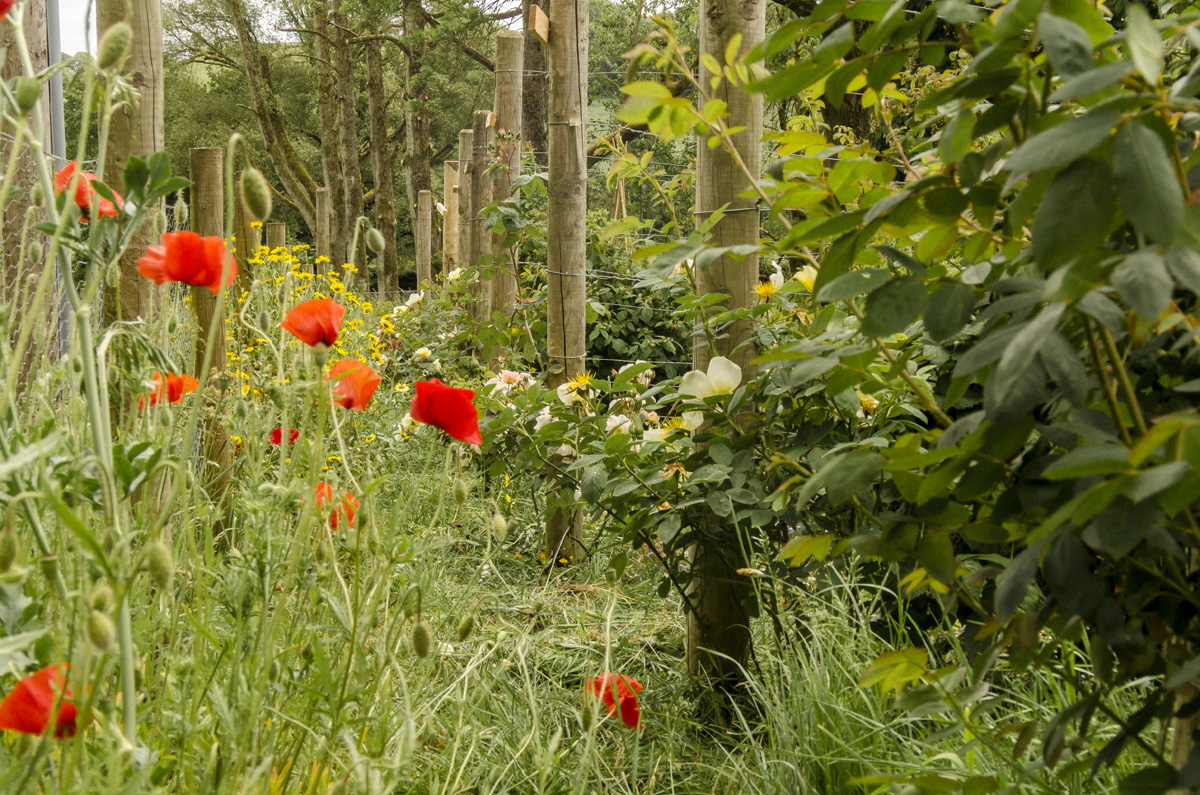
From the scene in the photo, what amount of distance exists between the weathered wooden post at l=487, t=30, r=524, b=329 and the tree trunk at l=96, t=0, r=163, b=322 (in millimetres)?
2049

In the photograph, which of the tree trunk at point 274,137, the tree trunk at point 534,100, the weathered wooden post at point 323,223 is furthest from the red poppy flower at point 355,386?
the tree trunk at point 274,137

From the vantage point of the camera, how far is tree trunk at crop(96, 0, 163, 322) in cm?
240

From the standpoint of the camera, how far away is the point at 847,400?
144 centimetres

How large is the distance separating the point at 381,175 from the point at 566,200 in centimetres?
1611

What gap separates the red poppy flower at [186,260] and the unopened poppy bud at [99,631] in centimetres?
46

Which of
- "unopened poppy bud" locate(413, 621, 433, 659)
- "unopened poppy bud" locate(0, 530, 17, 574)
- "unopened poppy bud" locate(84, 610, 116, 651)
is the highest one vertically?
"unopened poppy bud" locate(0, 530, 17, 574)

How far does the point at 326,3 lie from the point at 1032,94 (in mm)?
21512

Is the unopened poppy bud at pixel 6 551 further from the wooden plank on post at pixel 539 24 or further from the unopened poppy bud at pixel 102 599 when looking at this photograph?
the wooden plank on post at pixel 539 24

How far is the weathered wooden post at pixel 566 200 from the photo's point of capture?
3.15 m

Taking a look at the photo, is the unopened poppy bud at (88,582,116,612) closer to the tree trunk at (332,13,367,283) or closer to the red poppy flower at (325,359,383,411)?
the red poppy flower at (325,359,383,411)

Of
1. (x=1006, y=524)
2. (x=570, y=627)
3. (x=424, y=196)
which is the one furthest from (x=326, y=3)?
(x=1006, y=524)

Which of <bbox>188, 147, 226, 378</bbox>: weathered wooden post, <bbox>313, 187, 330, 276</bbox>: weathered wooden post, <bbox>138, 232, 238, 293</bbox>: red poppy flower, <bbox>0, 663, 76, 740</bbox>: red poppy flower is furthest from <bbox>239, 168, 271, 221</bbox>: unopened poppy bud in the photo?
<bbox>313, 187, 330, 276</bbox>: weathered wooden post

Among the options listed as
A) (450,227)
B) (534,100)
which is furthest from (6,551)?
(534,100)

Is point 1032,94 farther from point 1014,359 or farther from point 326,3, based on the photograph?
point 326,3
